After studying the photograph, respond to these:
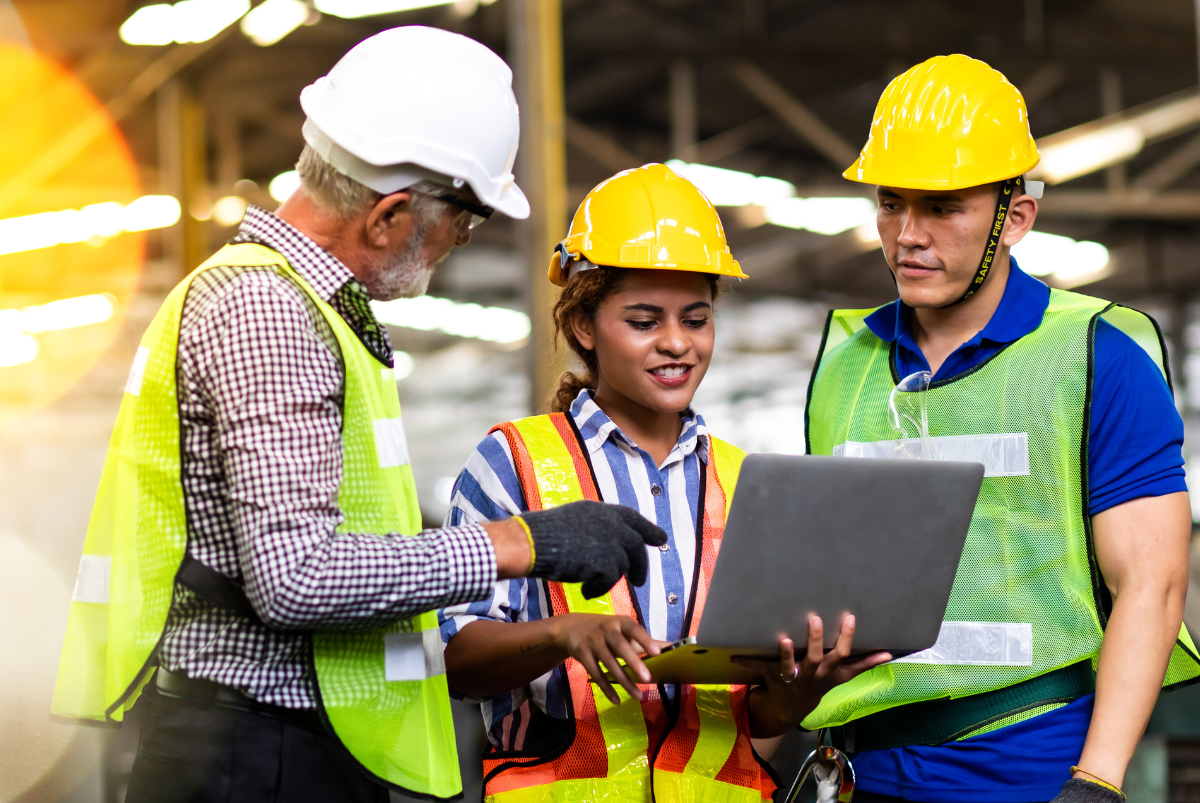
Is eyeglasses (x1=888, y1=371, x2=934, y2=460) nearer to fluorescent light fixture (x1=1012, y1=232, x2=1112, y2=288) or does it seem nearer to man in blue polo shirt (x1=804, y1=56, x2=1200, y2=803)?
man in blue polo shirt (x1=804, y1=56, x2=1200, y2=803)

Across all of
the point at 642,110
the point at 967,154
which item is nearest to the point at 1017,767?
the point at 967,154

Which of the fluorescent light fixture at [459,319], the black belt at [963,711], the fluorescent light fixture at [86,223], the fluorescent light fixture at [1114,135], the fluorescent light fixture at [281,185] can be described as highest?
the fluorescent light fixture at [1114,135]

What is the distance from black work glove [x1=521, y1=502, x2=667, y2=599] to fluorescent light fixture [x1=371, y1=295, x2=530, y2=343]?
1197cm

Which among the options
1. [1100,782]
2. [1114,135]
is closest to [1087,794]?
[1100,782]

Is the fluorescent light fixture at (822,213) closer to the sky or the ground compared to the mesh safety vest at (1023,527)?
closer to the sky

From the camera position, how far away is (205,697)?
1501 mm

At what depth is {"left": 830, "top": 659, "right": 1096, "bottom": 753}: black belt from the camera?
6.33 feet

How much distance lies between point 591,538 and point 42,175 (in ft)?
30.2

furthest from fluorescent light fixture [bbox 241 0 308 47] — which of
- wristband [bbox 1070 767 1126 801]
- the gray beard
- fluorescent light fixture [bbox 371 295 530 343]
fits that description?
wristband [bbox 1070 767 1126 801]

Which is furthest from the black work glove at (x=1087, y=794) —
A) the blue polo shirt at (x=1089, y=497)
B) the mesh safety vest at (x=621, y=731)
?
the mesh safety vest at (x=621, y=731)

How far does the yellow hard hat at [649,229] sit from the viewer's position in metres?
2.14

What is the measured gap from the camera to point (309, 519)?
1.40 m

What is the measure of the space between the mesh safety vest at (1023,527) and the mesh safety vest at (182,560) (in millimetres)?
880

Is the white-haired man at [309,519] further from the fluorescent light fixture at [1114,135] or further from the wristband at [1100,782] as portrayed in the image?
the fluorescent light fixture at [1114,135]
